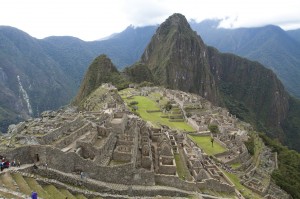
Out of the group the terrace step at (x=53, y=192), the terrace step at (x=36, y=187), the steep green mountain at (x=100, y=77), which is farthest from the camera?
the steep green mountain at (x=100, y=77)

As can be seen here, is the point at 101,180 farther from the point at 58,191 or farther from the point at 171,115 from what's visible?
the point at 171,115

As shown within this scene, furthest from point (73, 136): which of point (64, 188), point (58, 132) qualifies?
point (64, 188)

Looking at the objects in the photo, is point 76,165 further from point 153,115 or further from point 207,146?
point 153,115

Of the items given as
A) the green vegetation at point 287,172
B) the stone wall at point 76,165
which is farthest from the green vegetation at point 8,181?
the green vegetation at point 287,172

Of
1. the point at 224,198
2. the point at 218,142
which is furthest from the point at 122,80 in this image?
the point at 224,198

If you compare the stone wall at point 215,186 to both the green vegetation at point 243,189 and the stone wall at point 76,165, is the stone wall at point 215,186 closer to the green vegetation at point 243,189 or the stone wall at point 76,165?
the green vegetation at point 243,189

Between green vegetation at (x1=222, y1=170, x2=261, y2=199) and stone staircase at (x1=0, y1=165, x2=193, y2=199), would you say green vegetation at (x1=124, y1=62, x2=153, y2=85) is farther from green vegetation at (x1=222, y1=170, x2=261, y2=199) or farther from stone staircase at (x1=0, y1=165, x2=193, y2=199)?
stone staircase at (x1=0, y1=165, x2=193, y2=199)
